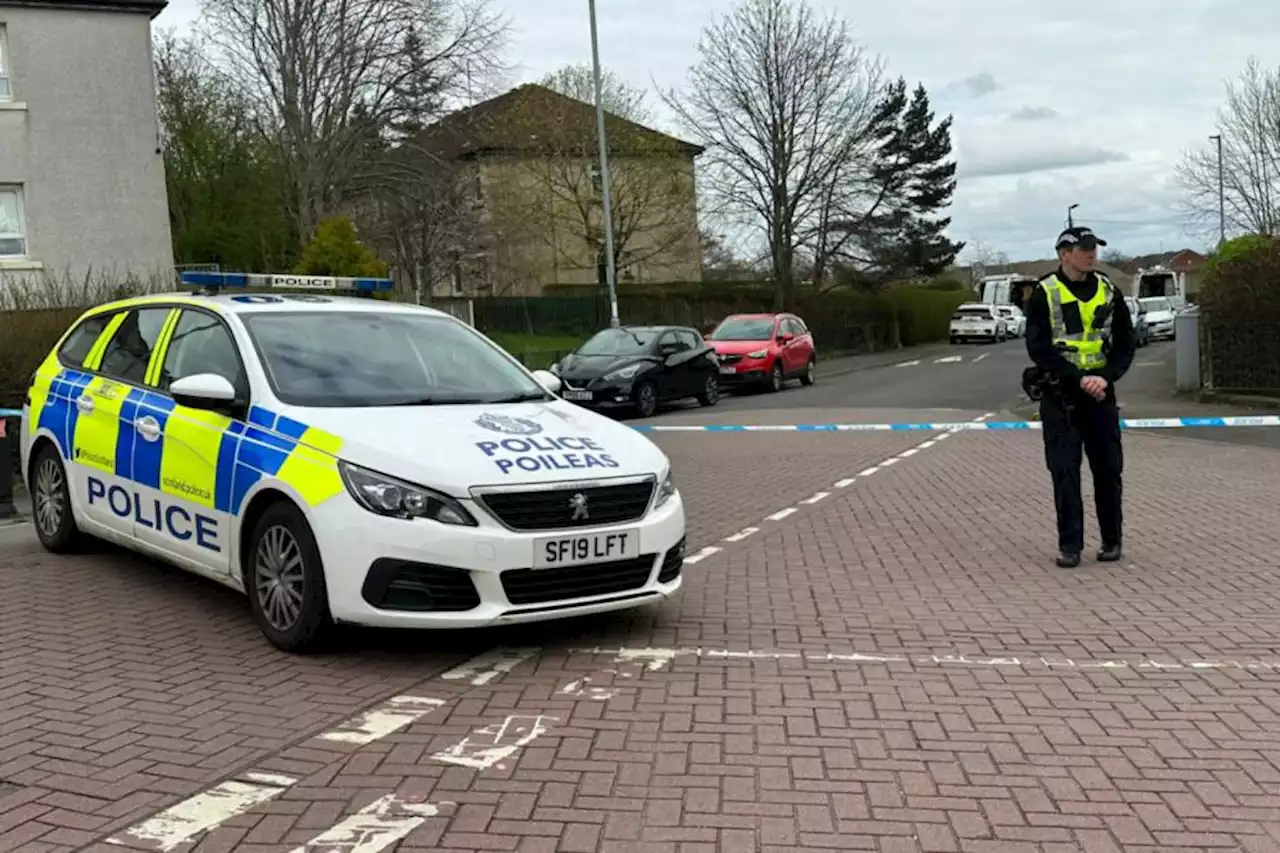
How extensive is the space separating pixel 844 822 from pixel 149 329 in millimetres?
5143

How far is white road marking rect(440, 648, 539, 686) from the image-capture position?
5.17 metres

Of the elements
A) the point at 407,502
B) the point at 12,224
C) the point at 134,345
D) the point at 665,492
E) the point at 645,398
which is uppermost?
the point at 12,224

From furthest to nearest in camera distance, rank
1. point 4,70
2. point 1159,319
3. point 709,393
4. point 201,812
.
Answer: point 1159,319, point 4,70, point 709,393, point 201,812

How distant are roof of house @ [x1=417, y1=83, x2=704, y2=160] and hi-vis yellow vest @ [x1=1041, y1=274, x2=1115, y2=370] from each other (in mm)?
32221

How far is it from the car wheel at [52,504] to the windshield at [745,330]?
64.6ft

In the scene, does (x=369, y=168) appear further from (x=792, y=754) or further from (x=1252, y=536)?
(x=792, y=754)

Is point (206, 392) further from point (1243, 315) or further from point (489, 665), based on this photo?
point (1243, 315)

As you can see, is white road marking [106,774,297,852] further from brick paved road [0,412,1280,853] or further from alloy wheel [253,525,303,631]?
alloy wheel [253,525,303,631]

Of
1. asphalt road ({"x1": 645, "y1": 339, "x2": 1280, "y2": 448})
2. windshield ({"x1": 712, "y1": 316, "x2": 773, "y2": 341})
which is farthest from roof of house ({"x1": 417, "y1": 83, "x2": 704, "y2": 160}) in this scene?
windshield ({"x1": 712, "y1": 316, "x2": 773, "y2": 341})

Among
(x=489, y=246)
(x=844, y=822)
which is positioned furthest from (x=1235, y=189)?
(x=844, y=822)

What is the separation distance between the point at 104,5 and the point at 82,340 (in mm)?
20731

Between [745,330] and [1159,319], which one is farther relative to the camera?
[1159,319]

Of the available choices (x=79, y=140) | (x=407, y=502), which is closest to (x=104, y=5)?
(x=79, y=140)

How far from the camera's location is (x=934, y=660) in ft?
17.8
